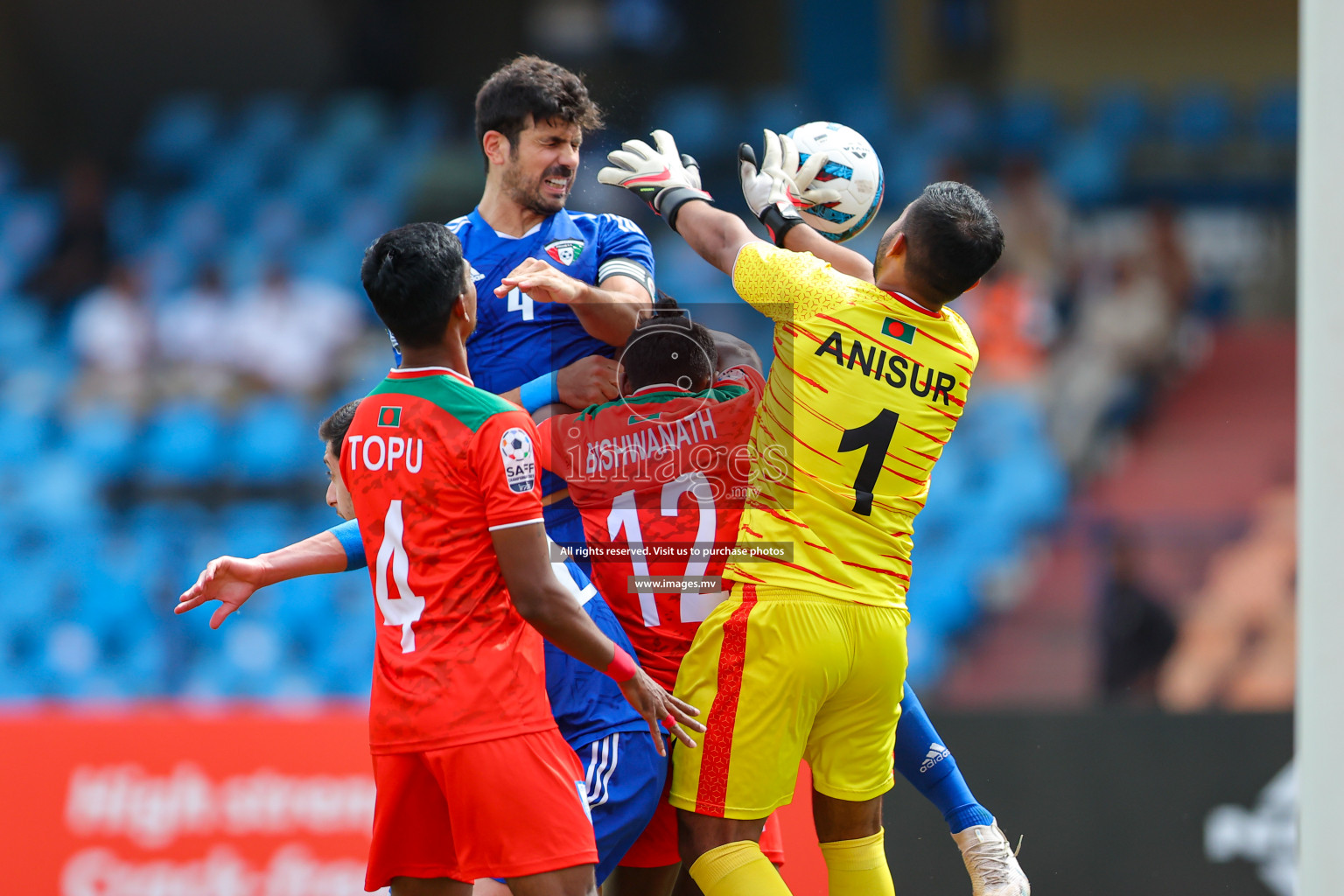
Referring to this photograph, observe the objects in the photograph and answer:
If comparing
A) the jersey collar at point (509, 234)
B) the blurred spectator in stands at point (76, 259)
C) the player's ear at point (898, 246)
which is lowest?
the player's ear at point (898, 246)

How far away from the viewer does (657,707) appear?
321 centimetres

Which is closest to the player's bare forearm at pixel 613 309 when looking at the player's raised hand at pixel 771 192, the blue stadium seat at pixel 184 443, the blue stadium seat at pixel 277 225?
the player's raised hand at pixel 771 192

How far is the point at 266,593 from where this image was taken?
31.4 feet

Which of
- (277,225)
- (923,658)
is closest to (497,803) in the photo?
(923,658)

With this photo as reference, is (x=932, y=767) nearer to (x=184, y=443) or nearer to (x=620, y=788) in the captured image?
(x=620, y=788)

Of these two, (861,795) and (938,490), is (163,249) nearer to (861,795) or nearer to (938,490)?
(938,490)

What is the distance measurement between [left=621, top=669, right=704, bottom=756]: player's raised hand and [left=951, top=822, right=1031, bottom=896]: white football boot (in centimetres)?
118

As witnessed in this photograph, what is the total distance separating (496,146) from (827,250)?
1031mm

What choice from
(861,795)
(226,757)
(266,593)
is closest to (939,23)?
(266,593)

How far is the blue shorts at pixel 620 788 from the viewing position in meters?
3.53

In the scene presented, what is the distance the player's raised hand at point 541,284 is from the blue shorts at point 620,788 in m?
1.15

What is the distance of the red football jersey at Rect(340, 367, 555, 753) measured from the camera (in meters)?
3.13

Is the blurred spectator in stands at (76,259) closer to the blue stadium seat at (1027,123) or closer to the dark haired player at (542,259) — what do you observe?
the blue stadium seat at (1027,123)

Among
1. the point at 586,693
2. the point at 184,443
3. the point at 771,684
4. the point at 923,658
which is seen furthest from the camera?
the point at 184,443
